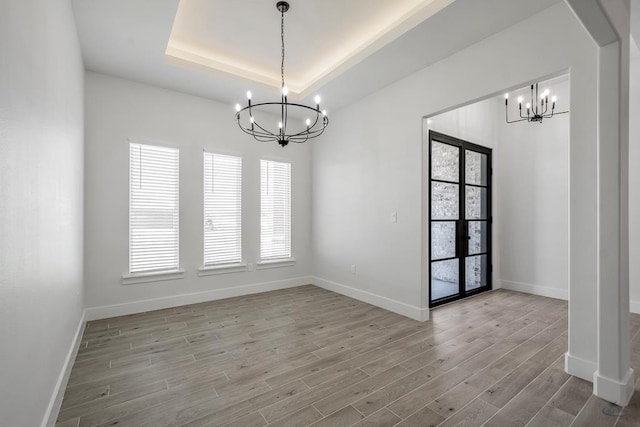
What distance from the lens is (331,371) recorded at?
255cm

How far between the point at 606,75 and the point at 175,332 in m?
4.54

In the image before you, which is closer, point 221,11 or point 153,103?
point 221,11

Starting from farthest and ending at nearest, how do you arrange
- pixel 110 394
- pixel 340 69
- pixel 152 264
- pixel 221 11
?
pixel 152 264, pixel 340 69, pixel 221 11, pixel 110 394

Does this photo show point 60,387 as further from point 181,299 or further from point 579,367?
point 579,367

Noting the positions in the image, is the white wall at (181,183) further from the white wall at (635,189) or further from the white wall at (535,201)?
the white wall at (635,189)

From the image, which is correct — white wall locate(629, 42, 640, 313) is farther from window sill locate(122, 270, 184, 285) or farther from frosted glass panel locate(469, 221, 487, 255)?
window sill locate(122, 270, 184, 285)

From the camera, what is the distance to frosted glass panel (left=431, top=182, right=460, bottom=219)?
4348mm

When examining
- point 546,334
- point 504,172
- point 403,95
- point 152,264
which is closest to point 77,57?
point 152,264

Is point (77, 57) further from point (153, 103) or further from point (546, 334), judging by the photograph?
point (546, 334)

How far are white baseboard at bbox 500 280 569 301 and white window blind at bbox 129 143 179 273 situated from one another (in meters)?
5.48

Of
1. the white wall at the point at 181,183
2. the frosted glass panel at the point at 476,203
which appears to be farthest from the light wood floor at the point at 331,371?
the frosted glass panel at the point at 476,203

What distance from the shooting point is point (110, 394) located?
88.0 inches

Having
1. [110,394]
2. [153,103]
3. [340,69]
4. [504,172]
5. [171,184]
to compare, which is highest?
[340,69]

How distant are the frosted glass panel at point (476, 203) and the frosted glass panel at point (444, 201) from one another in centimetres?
35
